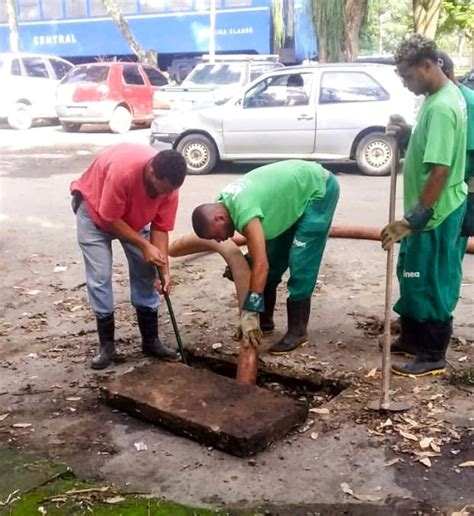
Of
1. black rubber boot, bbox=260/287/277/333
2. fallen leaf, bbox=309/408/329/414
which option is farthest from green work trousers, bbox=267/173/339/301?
fallen leaf, bbox=309/408/329/414

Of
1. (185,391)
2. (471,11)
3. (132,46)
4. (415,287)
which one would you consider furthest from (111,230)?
(471,11)

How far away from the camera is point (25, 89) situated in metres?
19.8

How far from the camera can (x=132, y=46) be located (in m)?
25.0

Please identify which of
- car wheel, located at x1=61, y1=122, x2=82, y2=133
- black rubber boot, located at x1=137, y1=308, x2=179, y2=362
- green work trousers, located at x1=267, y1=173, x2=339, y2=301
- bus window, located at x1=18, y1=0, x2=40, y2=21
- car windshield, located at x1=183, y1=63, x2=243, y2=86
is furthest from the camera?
bus window, located at x1=18, y1=0, x2=40, y2=21

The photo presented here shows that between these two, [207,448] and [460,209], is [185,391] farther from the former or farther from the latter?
[460,209]

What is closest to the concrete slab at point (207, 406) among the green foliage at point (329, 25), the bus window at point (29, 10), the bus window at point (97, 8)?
the green foliage at point (329, 25)

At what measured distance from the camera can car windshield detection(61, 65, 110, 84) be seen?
18578mm

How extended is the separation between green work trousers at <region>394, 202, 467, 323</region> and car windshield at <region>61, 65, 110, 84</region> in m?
15.3

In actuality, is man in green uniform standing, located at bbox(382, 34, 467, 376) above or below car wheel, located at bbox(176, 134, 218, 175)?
above

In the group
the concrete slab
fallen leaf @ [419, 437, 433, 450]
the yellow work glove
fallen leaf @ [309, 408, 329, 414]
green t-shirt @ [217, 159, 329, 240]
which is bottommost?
fallen leaf @ [309, 408, 329, 414]

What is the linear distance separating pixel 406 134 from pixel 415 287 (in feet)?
3.07

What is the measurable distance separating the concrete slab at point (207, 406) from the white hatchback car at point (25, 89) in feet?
54.2

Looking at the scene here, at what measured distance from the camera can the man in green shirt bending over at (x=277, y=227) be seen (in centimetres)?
432

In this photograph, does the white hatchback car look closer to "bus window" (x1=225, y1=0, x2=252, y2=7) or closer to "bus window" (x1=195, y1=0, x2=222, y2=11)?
"bus window" (x1=195, y1=0, x2=222, y2=11)
